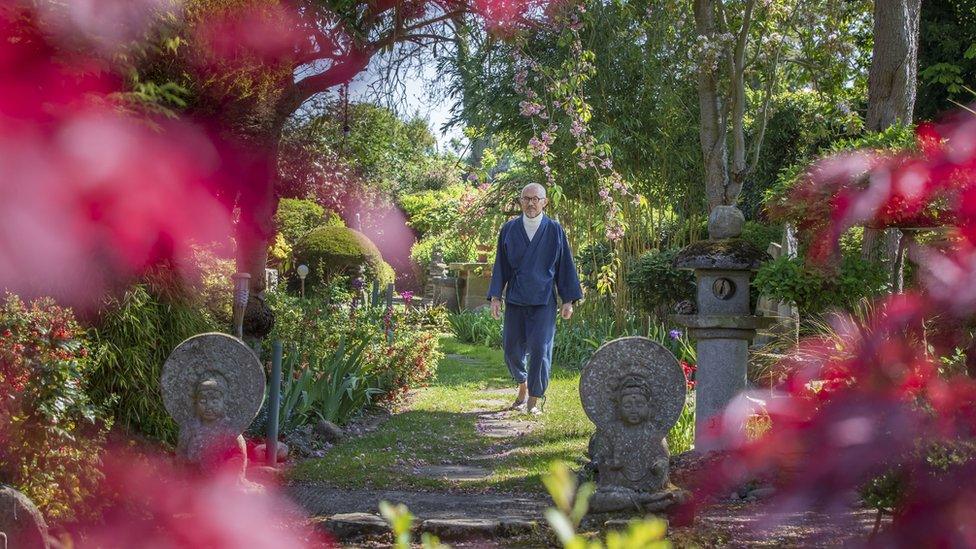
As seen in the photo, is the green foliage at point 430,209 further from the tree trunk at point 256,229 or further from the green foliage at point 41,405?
the green foliage at point 41,405

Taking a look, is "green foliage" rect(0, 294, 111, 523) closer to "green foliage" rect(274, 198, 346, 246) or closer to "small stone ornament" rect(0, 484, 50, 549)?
"small stone ornament" rect(0, 484, 50, 549)

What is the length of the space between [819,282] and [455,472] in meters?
2.13

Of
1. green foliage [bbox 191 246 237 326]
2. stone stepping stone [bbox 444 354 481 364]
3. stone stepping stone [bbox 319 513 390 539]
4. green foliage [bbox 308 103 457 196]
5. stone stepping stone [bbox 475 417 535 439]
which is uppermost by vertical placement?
green foliage [bbox 308 103 457 196]

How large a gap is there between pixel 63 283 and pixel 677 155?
8.69 m

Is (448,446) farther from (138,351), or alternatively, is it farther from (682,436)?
(138,351)

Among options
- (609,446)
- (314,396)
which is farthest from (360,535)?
(314,396)

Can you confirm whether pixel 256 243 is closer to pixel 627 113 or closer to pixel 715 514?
pixel 715 514

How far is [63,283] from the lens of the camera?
393 cm

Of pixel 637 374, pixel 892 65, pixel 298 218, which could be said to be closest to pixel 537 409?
pixel 892 65

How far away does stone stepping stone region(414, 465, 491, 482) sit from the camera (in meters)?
5.34

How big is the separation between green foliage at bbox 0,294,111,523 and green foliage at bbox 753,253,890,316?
3170mm

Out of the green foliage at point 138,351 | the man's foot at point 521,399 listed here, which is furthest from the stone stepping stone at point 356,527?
the man's foot at point 521,399

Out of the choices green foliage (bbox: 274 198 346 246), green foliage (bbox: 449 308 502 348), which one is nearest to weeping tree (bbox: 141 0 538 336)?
green foliage (bbox: 449 308 502 348)

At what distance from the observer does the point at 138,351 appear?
4.34m
